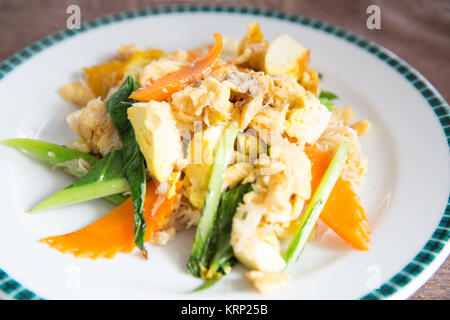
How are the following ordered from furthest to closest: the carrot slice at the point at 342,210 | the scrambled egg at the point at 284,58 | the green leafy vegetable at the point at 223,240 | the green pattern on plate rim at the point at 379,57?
the scrambled egg at the point at 284,58
the carrot slice at the point at 342,210
the green leafy vegetable at the point at 223,240
the green pattern on plate rim at the point at 379,57

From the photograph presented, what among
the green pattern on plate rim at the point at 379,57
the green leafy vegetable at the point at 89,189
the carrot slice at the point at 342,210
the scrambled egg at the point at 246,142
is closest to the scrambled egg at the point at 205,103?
the scrambled egg at the point at 246,142

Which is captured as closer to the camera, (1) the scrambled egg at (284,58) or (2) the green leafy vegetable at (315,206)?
(2) the green leafy vegetable at (315,206)

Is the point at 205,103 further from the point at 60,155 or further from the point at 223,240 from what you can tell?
the point at 60,155

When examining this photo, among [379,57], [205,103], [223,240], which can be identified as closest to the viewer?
[223,240]

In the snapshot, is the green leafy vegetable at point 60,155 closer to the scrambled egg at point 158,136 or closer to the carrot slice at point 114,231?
the carrot slice at point 114,231

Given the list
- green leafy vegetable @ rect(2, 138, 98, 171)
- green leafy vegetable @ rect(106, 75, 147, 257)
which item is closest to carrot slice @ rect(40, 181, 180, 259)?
green leafy vegetable @ rect(106, 75, 147, 257)

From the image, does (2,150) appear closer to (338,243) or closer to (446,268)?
(338,243)

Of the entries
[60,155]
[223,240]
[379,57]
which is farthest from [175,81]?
[379,57]
